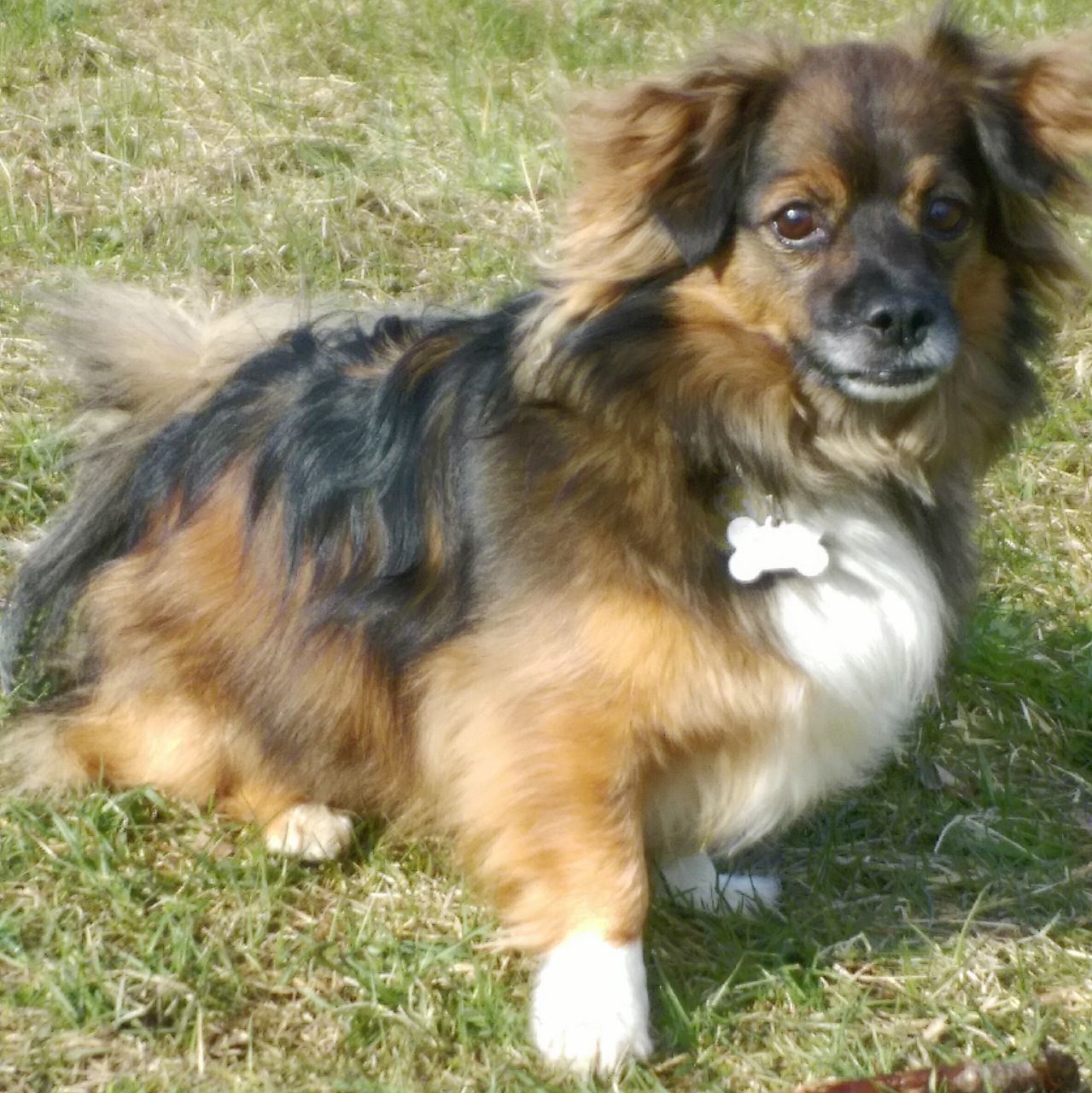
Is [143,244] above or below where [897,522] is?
below

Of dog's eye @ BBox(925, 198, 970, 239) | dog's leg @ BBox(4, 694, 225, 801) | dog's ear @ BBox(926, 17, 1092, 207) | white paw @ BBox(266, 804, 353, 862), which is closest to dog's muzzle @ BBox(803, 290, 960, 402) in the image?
dog's eye @ BBox(925, 198, 970, 239)

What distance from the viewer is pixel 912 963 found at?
307 centimetres

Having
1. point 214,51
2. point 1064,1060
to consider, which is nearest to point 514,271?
point 214,51

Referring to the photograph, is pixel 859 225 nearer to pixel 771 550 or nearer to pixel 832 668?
pixel 771 550

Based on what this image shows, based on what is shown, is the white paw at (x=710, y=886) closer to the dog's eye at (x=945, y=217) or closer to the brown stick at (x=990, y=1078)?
the brown stick at (x=990, y=1078)

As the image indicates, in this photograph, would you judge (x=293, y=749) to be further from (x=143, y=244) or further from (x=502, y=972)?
(x=143, y=244)

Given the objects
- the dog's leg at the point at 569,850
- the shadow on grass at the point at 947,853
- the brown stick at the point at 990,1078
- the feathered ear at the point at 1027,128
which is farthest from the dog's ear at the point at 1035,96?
the brown stick at the point at 990,1078

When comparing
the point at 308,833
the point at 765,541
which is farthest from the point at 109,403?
the point at 765,541

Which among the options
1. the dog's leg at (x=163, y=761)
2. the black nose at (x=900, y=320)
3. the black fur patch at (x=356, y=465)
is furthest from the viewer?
the dog's leg at (x=163, y=761)

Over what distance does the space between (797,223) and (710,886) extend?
4.57ft

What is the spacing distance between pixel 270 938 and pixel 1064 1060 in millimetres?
1468

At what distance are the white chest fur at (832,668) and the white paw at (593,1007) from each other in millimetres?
300

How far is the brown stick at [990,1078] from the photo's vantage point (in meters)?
2.62

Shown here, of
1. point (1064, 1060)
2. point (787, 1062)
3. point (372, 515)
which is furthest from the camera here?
point (372, 515)
